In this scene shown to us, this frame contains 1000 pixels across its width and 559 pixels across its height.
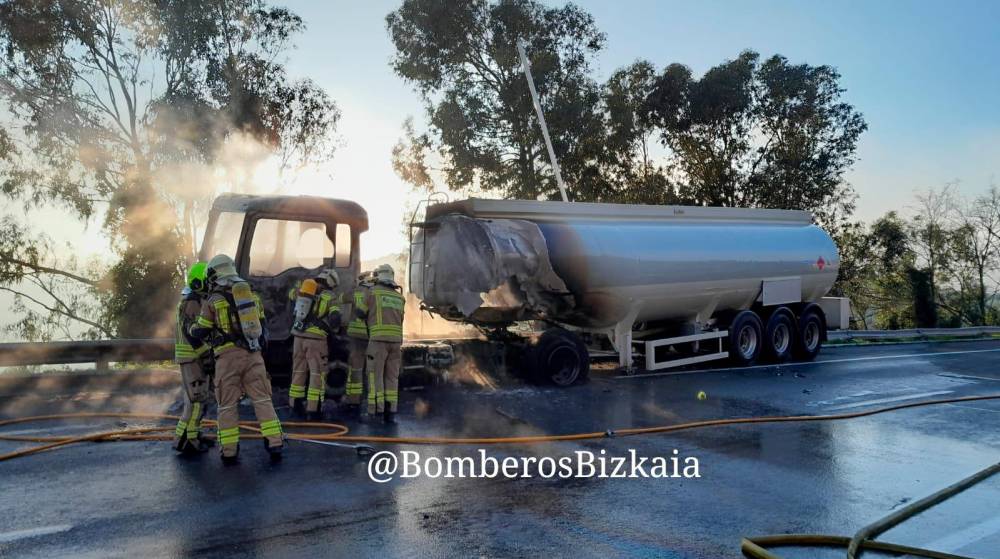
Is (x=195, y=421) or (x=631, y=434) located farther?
(x=631, y=434)

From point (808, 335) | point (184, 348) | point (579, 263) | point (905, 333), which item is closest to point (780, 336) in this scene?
point (808, 335)

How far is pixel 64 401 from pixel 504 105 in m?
20.0

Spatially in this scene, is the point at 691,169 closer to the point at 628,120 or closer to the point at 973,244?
the point at 628,120

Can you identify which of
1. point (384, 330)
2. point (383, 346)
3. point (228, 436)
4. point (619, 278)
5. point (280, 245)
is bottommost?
point (228, 436)

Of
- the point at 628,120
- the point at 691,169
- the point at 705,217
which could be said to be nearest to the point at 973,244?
the point at 691,169

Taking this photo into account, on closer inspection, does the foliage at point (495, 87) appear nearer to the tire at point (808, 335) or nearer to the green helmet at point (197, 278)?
the tire at point (808, 335)

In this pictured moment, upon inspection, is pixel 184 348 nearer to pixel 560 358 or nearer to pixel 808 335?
pixel 560 358

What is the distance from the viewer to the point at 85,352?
12461 millimetres

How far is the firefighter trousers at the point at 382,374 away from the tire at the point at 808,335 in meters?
10.2

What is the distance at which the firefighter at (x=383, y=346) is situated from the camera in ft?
29.7

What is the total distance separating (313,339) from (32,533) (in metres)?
4.17

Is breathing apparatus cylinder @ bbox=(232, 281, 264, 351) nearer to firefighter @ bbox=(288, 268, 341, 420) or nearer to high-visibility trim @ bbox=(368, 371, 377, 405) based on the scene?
firefighter @ bbox=(288, 268, 341, 420)

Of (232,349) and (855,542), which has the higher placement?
(232,349)

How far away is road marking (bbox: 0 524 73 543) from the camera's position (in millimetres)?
4957
